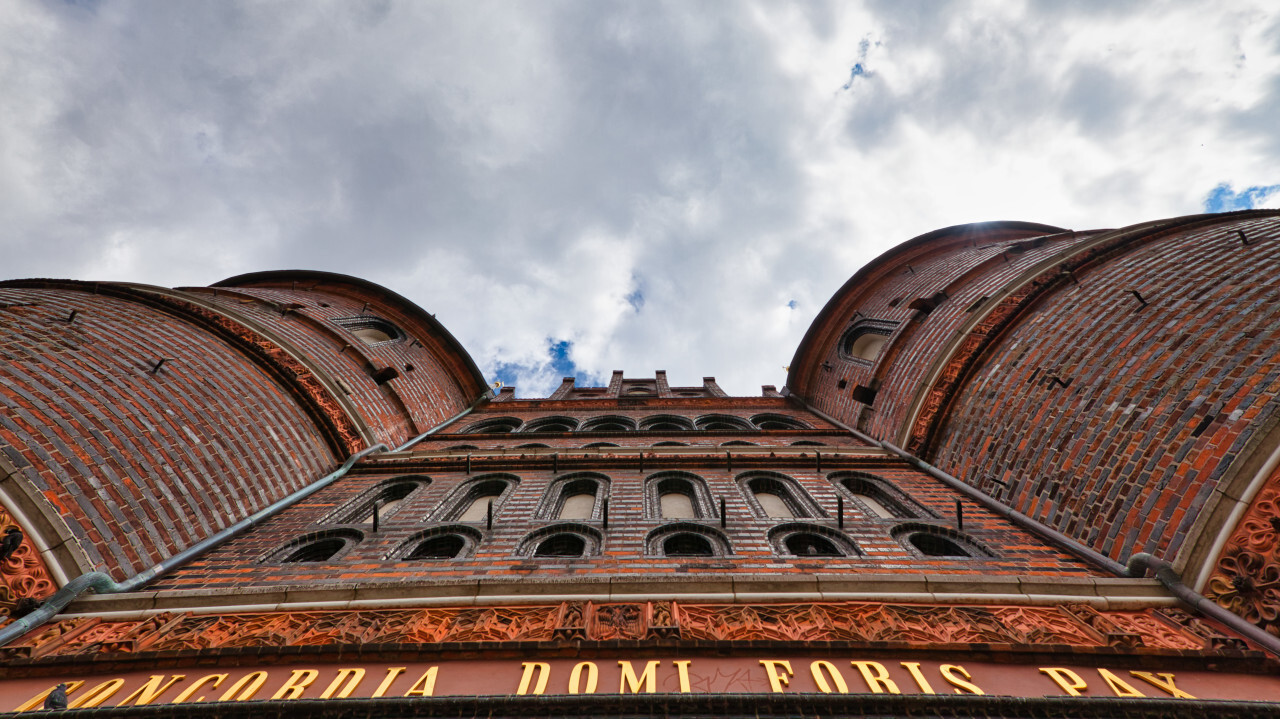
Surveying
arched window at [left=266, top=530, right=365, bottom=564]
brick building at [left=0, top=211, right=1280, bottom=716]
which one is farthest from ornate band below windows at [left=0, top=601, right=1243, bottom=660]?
arched window at [left=266, top=530, right=365, bottom=564]

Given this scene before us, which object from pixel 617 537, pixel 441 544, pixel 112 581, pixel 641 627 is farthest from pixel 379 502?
pixel 641 627

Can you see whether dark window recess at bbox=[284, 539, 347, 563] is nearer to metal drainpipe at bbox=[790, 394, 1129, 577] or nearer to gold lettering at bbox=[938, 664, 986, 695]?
gold lettering at bbox=[938, 664, 986, 695]

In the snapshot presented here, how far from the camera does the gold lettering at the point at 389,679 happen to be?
3.67m

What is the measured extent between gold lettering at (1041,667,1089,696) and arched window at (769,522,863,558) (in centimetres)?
220

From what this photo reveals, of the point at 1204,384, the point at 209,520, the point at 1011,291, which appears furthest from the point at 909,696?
the point at 1011,291

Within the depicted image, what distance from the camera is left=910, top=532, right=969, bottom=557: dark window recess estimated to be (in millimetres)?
6285

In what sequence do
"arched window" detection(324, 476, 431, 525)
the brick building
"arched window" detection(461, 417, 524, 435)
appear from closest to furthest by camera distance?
1. the brick building
2. "arched window" detection(324, 476, 431, 525)
3. "arched window" detection(461, 417, 524, 435)

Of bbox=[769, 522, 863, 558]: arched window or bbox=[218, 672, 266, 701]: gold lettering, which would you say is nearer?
bbox=[218, 672, 266, 701]: gold lettering

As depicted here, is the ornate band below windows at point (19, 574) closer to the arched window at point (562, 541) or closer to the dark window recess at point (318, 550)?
the dark window recess at point (318, 550)

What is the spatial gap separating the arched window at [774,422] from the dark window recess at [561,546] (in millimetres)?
8464

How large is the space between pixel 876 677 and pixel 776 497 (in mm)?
4461

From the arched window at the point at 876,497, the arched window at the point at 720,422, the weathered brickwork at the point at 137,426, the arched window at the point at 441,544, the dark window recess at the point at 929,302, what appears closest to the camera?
the weathered brickwork at the point at 137,426

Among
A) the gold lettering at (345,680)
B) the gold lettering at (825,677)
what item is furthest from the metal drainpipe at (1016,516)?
the gold lettering at (345,680)

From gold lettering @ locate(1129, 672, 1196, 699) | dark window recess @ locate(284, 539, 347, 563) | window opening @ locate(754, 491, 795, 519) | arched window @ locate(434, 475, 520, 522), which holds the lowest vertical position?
gold lettering @ locate(1129, 672, 1196, 699)
